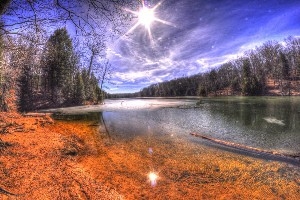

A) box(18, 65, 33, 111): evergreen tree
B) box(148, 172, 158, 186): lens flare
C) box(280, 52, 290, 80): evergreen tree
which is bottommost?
box(148, 172, 158, 186): lens flare

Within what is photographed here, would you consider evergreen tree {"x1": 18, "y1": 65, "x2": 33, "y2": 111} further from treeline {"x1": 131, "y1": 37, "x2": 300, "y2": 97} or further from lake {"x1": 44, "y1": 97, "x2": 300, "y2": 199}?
treeline {"x1": 131, "y1": 37, "x2": 300, "y2": 97}

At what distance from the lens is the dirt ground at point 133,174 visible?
3809 mm

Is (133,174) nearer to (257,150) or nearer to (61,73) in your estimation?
(257,150)

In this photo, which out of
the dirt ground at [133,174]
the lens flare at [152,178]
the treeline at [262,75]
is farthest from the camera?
the treeline at [262,75]

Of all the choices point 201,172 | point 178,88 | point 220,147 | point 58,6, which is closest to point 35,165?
point 58,6

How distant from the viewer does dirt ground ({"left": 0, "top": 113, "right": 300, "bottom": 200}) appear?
3.81 meters

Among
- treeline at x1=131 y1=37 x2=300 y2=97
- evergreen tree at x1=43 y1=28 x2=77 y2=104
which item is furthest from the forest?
evergreen tree at x1=43 y1=28 x2=77 y2=104

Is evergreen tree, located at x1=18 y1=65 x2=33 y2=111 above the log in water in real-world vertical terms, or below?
above

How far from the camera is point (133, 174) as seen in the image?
16.5 feet

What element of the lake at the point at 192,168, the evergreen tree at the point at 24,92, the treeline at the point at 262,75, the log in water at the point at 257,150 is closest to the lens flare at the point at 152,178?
the lake at the point at 192,168

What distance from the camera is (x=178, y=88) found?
403 feet

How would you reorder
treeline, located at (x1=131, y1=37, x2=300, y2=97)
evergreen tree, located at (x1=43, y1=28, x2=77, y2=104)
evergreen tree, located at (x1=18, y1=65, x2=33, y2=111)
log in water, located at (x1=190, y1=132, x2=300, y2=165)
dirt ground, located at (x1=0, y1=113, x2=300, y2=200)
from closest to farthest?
1. dirt ground, located at (x1=0, y1=113, x2=300, y2=200)
2. log in water, located at (x1=190, y1=132, x2=300, y2=165)
3. evergreen tree, located at (x1=18, y1=65, x2=33, y2=111)
4. evergreen tree, located at (x1=43, y1=28, x2=77, y2=104)
5. treeline, located at (x1=131, y1=37, x2=300, y2=97)

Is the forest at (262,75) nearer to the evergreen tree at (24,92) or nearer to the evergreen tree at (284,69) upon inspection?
the evergreen tree at (284,69)

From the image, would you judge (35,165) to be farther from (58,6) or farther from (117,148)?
(58,6)
